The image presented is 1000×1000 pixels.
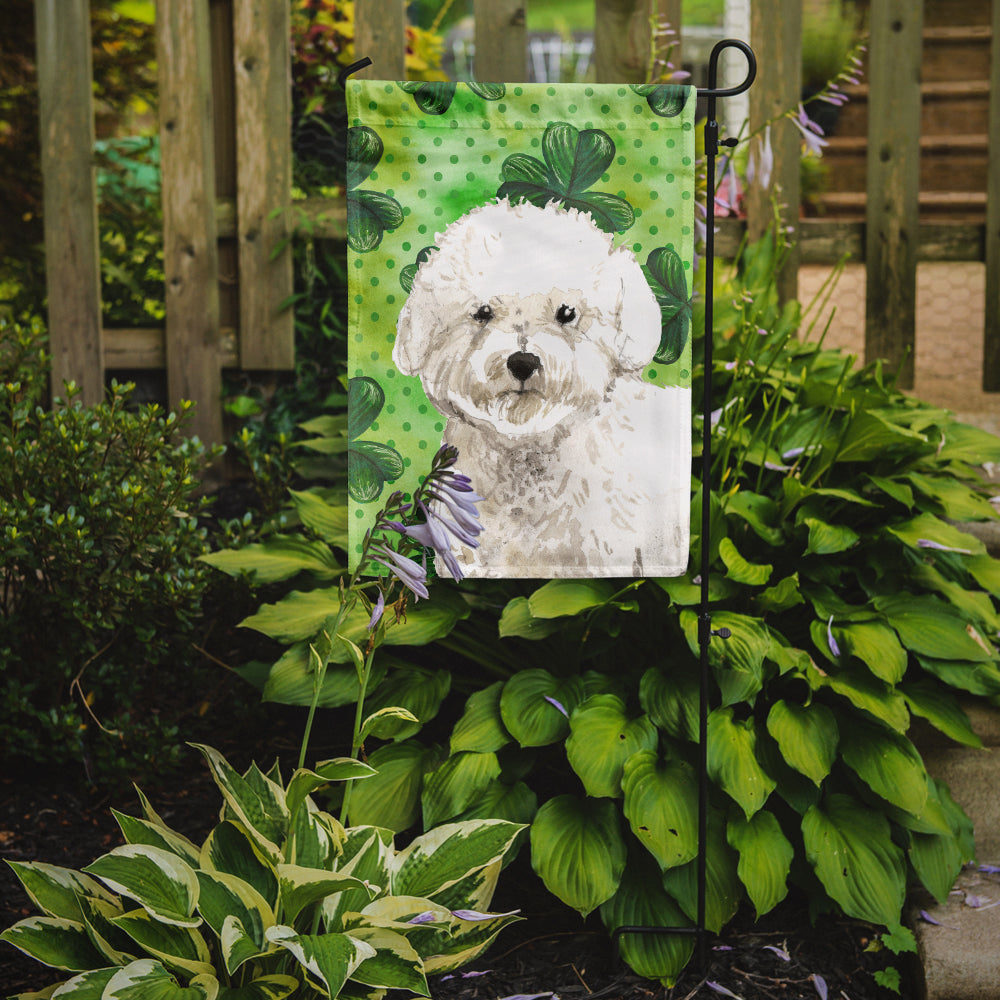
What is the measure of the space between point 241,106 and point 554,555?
2155 millimetres

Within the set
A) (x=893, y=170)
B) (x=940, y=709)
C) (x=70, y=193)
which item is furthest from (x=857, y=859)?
(x=70, y=193)

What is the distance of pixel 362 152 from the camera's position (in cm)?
171

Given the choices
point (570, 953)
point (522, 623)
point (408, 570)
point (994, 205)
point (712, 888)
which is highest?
point (994, 205)

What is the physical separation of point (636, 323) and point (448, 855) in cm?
95

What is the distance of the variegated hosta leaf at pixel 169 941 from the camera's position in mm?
1454

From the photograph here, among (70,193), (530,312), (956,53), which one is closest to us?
(530,312)

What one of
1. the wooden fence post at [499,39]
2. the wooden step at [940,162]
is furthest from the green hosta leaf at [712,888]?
the wooden step at [940,162]

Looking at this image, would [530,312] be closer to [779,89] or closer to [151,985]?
[151,985]

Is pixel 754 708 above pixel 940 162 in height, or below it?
below

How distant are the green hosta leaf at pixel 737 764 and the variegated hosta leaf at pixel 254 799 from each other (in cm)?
78

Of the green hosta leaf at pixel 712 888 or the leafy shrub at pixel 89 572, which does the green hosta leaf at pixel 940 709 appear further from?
the leafy shrub at pixel 89 572

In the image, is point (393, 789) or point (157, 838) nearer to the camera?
point (157, 838)

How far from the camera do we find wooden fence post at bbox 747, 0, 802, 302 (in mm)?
3176

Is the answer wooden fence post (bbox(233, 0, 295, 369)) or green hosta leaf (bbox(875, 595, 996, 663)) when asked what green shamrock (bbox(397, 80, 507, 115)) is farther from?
wooden fence post (bbox(233, 0, 295, 369))
